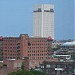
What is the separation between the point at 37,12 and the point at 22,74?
11177 cm

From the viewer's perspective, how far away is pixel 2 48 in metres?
87.1

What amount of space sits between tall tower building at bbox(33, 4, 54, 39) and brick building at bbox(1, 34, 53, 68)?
53.4 meters

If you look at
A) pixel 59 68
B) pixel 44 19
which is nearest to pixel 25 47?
pixel 59 68

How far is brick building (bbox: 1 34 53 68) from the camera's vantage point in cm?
8369

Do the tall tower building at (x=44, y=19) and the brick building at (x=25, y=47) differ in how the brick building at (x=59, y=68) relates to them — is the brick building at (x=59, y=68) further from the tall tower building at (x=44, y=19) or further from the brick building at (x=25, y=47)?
the tall tower building at (x=44, y=19)

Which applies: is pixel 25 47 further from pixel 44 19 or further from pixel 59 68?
pixel 44 19

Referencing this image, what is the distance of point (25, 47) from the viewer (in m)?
84.4

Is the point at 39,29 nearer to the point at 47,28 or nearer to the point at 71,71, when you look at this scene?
the point at 47,28

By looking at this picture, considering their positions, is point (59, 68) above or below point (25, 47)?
below

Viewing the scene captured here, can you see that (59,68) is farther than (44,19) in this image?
No

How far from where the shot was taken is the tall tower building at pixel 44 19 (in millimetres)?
143500

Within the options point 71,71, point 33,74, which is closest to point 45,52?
Answer: point 71,71

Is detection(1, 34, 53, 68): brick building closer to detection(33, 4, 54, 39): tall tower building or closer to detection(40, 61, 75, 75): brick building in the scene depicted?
detection(40, 61, 75, 75): brick building

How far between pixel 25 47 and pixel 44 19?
63602 millimetres
